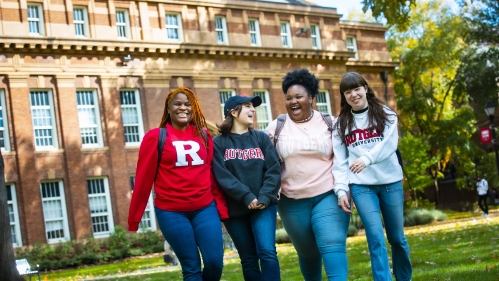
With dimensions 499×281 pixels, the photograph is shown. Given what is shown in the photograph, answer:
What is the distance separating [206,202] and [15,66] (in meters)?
26.3

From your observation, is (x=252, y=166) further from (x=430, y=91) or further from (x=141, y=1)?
(x=430, y=91)

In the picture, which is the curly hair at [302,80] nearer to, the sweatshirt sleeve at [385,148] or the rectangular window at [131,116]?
the sweatshirt sleeve at [385,148]

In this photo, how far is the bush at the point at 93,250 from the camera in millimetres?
29141

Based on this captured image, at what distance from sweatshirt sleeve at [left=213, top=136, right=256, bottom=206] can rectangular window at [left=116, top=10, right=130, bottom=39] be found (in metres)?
29.1

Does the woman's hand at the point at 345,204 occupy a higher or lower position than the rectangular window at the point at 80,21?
lower

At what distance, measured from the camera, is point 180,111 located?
7.43m

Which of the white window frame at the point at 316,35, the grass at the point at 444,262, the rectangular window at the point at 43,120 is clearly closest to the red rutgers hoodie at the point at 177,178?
the grass at the point at 444,262

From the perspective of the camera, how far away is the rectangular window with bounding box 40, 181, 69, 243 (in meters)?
31.6

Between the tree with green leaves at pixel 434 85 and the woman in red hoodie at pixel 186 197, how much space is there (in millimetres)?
38120

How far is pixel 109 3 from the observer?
3481cm

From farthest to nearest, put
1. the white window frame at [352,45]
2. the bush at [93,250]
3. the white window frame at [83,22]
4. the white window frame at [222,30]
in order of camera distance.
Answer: the white window frame at [352,45]
the white window frame at [222,30]
the white window frame at [83,22]
the bush at [93,250]

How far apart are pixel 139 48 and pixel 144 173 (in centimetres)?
2842

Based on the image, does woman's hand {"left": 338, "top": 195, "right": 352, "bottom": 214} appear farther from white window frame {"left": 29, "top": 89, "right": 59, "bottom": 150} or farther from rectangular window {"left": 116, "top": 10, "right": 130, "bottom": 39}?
rectangular window {"left": 116, "top": 10, "right": 130, "bottom": 39}

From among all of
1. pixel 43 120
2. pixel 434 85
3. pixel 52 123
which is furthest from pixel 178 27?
pixel 434 85
